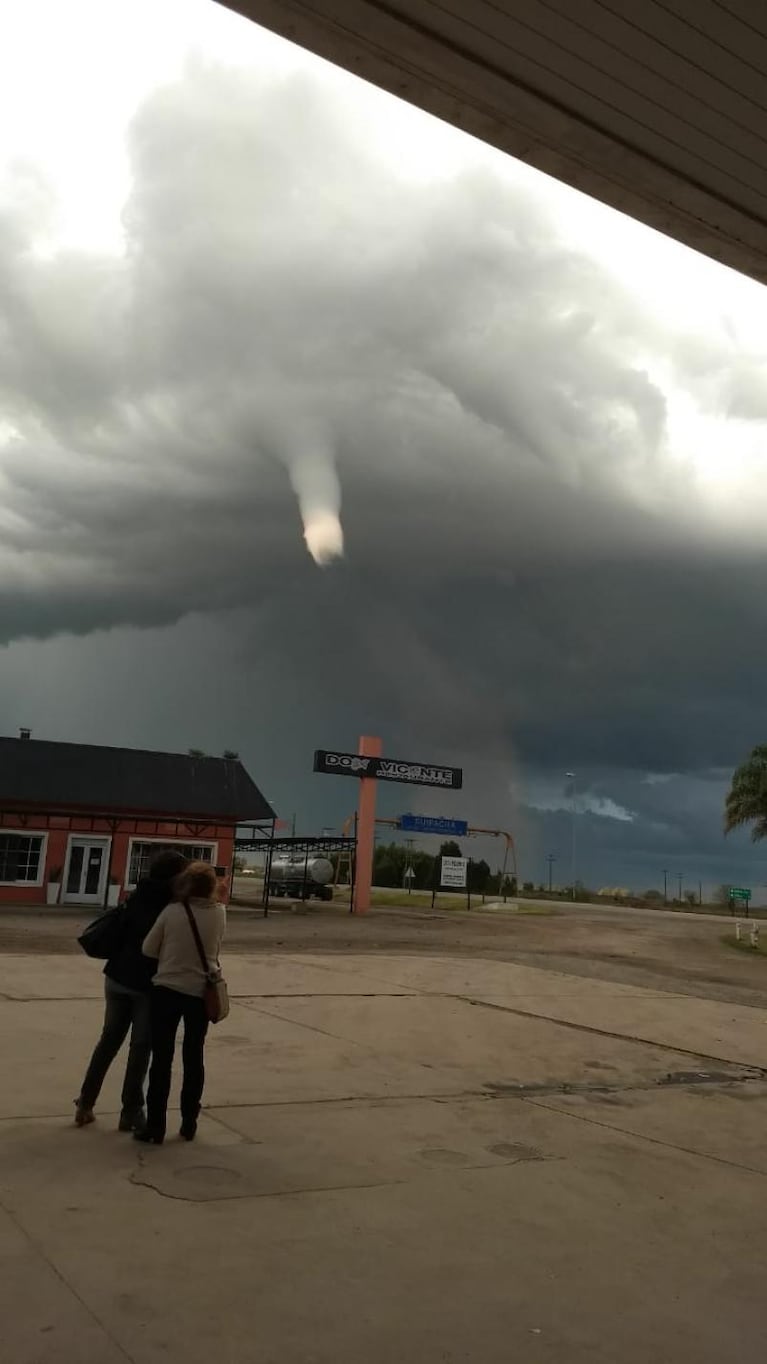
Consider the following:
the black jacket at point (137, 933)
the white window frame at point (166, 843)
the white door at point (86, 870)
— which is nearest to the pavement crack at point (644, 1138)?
the black jacket at point (137, 933)

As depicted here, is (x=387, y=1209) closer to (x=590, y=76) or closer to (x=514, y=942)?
(x=590, y=76)

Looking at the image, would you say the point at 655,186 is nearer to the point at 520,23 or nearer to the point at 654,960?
the point at 520,23

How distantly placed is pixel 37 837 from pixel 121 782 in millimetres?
3727

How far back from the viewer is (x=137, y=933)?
6176 mm

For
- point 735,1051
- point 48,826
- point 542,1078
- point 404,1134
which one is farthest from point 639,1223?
point 48,826

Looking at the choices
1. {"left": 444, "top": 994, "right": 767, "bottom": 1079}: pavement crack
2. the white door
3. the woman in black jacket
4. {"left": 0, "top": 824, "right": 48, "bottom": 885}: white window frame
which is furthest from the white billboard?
the woman in black jacket

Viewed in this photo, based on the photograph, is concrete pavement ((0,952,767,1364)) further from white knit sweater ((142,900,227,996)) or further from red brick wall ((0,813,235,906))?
red brick wall ((0,813,235,906))

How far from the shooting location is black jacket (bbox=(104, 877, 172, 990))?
607cm

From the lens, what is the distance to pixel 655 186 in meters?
5.05

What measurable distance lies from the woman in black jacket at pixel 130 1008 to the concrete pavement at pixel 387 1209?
0.18m

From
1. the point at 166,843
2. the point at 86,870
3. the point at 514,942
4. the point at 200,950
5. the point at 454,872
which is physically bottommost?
the point at 514,942

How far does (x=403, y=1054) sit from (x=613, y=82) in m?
7.99

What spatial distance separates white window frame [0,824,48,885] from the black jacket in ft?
104

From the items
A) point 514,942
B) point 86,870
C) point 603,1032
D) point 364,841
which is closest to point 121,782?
point 86,870
